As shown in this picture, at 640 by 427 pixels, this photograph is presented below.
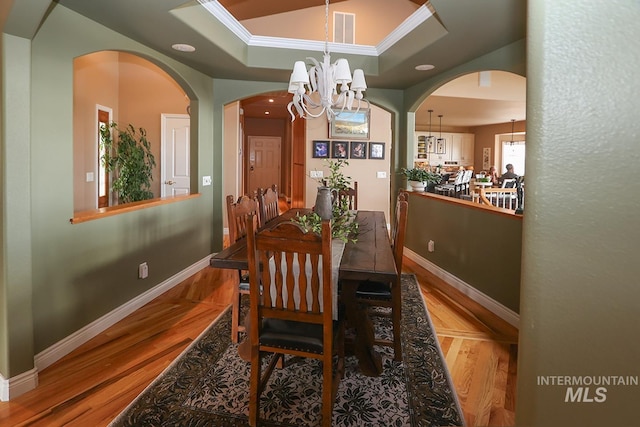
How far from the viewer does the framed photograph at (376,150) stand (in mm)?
6516

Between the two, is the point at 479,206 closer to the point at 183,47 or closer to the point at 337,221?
the point at 337,221

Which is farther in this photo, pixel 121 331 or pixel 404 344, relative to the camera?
pixel 121 331

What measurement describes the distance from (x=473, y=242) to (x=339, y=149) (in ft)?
10.8

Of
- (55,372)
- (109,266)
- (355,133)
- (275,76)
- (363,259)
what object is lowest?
(55,372)

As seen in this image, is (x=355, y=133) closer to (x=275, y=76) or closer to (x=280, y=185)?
(x=275, y=76)

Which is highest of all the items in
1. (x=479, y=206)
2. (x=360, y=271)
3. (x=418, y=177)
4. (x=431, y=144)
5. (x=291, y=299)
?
(x=431, y=144)

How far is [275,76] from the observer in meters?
4.48

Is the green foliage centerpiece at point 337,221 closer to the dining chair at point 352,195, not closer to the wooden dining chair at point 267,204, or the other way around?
the wooden dining chair at point 267,204

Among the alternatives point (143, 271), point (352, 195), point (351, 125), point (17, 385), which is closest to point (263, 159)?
point (351, 125)

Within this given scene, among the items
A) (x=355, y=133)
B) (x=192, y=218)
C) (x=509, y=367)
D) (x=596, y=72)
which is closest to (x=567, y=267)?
(x=596, y=72)

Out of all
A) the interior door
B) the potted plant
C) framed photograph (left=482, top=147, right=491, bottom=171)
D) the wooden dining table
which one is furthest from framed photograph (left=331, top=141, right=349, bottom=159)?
framed photograph (left=482, top=147, right=491, bottom=171)

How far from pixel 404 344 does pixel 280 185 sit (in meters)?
9.62

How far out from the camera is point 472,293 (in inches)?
144

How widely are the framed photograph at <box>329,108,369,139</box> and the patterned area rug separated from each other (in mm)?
4404
